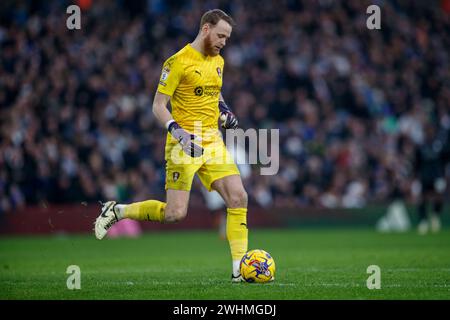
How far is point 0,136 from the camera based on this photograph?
2238 cm

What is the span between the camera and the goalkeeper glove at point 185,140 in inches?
375

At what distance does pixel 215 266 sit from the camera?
40.7 feet

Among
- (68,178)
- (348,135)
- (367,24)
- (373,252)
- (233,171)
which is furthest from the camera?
(367,24)

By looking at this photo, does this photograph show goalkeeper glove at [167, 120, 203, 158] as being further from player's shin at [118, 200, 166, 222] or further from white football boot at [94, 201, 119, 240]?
white football boot at [94, 201, 119, 240]

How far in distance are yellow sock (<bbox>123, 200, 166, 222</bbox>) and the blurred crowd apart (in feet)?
39.5

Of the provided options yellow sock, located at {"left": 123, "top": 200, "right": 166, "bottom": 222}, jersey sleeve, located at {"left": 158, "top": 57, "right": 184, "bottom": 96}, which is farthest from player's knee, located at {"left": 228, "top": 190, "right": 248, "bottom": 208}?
jersey sleeve, located at {"left": 158, "top": 57, "right": 184, "bottom": 96}

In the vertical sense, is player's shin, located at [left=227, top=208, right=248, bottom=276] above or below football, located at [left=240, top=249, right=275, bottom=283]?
above

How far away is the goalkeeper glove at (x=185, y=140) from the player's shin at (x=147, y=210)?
832 millimetres

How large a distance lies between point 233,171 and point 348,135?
16013 mm

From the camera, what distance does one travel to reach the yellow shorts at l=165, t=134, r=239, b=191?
985 cm

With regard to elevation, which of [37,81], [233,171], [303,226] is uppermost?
[37,81]

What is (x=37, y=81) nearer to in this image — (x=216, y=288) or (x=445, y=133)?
(x=445, y=133)

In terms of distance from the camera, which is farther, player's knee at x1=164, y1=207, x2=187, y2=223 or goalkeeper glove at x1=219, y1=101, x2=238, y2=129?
goalkeeper glove at x1=219, y1=101, x2=238, y2=129

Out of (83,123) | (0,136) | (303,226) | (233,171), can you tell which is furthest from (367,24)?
(233,171)
